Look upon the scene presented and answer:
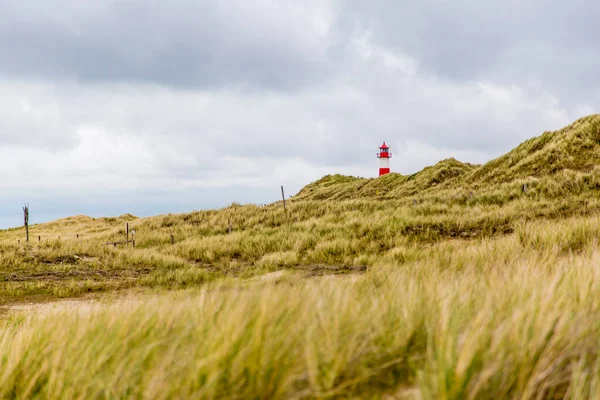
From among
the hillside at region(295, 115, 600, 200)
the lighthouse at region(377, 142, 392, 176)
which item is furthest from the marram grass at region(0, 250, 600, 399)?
the lighthouse at region(377, 142, 392, 176)

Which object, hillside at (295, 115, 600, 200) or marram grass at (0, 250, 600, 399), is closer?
marram grass at (0, 250, 600, 399)

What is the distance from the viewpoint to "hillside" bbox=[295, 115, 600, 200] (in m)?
27.6

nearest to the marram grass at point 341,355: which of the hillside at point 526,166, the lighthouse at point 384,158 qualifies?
the hillside at point 526,166

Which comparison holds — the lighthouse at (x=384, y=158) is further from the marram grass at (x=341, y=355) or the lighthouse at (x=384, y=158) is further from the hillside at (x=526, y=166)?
the marram grass at (x=341, y=355)

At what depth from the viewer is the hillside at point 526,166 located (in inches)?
1087

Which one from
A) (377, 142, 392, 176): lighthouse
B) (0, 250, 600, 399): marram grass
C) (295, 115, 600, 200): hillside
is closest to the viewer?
(0, 250, 600, 399): marram grass

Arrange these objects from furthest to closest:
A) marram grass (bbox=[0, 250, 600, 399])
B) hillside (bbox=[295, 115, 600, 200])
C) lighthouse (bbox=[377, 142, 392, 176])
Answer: lighthouse (bbox=[377, 142, 392, 176]) → hillside (bbox=[295, 115, 600, 200]) → marram grass (bbox=[0, 250, 600, 399])

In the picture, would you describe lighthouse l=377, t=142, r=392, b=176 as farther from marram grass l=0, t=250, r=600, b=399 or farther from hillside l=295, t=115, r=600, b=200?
marram grass l=0, t=250, r=600, b=399

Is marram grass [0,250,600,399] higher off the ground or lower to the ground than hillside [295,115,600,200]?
lower

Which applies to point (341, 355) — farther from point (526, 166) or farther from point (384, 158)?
point (384, 158)

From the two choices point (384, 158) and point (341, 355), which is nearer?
point (341, 355)

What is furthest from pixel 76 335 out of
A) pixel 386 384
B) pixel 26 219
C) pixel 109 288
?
pixel 26 219

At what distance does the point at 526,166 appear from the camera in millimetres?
30422

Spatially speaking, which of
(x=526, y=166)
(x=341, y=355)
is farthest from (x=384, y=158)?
(x=341, y=355)
